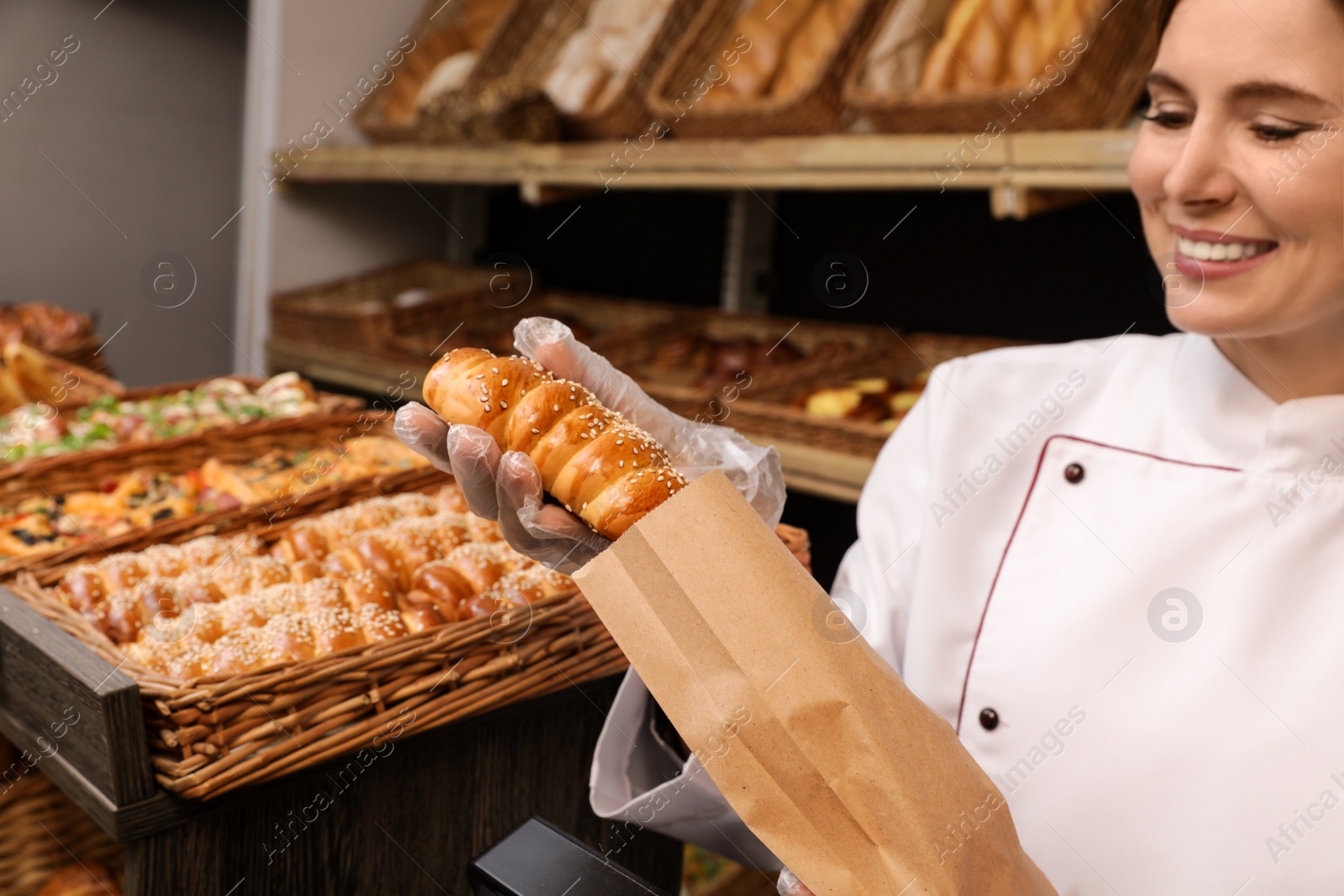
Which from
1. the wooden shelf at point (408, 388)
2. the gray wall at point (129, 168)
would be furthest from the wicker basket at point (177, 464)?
the gray wall at point (129, 168)

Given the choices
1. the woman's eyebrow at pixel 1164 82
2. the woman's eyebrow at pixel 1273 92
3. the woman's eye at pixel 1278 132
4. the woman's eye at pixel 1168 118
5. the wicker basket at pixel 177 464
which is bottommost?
the wicker basket at pixel 177 464

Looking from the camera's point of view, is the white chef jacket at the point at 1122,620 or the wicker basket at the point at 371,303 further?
the wicker basket at the point at 371,303

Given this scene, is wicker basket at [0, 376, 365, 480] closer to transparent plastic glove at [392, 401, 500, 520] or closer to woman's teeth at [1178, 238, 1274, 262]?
transparent plastic glove at [392, 401, 500, 520]

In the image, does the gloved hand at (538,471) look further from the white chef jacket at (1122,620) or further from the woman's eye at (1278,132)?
the woman's eye at (1278,132)

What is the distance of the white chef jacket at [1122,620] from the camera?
0.92 meters

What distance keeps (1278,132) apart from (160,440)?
1.79 meters

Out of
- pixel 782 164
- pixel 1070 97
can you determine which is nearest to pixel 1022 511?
pixel 1070 97

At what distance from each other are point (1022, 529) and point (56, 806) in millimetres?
1308

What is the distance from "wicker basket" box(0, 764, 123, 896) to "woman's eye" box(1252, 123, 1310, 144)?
1.60 meters

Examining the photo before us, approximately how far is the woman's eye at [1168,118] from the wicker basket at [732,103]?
1217mm

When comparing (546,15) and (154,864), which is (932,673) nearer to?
(154,864)

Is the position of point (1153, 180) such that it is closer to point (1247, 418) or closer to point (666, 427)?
point (1247, 418)

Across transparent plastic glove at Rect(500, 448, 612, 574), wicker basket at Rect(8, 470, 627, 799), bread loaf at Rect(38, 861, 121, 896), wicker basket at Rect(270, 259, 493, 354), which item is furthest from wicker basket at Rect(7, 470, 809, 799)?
wicker basket at Rect(270, 259, 493, 354)

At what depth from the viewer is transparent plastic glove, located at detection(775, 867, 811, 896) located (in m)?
0.77
